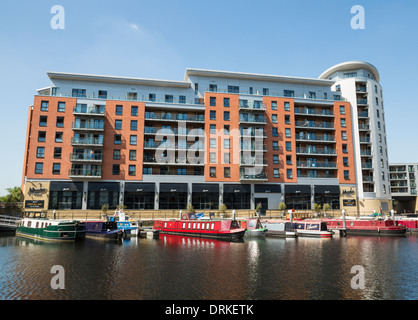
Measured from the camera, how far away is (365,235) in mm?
38750

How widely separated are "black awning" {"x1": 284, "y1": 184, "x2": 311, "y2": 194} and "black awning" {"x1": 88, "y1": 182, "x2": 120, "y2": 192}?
108ft

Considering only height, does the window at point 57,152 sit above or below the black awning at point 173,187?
above

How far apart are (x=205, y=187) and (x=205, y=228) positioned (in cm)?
1790

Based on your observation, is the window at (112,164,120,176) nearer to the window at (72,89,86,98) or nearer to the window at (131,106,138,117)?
the window at (131,106,138,117)

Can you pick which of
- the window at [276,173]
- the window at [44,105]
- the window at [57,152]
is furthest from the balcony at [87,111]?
the window at [276,173]

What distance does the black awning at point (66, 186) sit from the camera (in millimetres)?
49062

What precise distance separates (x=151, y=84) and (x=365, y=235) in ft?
153

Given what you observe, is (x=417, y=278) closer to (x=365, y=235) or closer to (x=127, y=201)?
(x=365, y=235)

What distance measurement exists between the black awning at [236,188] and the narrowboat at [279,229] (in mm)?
14629

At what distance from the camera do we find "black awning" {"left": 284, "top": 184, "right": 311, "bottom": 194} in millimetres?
56659

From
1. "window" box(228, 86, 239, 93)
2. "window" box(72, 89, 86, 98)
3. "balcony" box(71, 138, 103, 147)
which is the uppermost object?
"window" box(228, 86, 239, 93)

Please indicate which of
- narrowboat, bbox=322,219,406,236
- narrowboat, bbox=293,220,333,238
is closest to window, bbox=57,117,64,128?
narrowboat, bbox=293,220,333,238

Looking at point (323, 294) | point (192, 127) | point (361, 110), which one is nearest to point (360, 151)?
point (361, 110)

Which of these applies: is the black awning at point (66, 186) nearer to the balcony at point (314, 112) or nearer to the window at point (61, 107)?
the window at point (61, 107)
